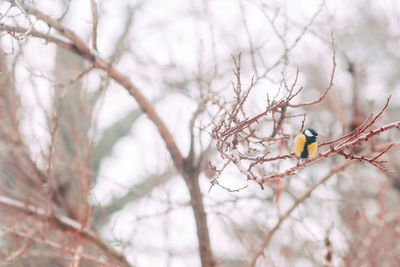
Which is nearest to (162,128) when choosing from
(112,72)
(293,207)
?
(112,72)

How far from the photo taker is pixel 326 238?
2959mm

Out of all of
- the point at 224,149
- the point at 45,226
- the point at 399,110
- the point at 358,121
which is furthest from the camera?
the point at 399,110

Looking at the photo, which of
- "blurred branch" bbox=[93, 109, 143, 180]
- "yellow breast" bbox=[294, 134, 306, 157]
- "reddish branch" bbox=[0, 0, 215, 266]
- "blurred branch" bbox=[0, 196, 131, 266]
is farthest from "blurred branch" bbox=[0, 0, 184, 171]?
"blurred branch" bbox=[93, 109, 143, 180]

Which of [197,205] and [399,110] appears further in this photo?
[399,110]

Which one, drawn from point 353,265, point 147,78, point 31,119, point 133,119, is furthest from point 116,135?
point 353,265

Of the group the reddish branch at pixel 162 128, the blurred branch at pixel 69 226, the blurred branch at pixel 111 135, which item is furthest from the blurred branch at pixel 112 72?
the blurred branch at pixel 111 135

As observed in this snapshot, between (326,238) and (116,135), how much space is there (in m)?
4.51

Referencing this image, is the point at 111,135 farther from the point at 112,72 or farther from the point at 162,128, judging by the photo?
the point at 112,72

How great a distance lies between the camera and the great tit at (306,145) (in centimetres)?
166

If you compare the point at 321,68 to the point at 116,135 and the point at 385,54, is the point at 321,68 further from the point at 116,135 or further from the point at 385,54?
the point at 116,135

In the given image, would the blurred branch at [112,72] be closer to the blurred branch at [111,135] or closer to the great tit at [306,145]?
the great tit at [306,145]

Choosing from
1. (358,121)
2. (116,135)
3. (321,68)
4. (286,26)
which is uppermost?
(321,68)

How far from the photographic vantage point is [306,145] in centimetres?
166

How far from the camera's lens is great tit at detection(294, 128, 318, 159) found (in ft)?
5.46
